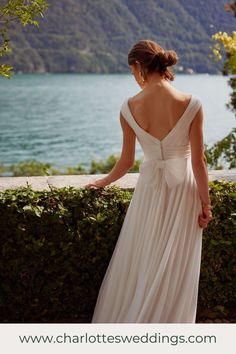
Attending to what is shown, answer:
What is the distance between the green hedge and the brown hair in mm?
1032

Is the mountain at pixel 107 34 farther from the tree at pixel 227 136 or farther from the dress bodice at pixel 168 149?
the dress bodice at pixel 168 149

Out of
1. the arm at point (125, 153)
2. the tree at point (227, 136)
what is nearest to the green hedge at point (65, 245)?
the arm at point (125, 153)

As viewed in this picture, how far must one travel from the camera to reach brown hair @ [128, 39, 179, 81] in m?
3.34

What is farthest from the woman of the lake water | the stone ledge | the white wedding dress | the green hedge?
the lake water

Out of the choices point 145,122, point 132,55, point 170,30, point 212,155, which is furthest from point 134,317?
A: point 170,30

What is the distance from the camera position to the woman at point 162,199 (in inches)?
133

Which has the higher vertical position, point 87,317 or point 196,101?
point 196,101

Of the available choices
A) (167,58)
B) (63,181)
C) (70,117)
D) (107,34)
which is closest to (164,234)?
(167,58)

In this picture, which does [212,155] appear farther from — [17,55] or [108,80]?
[108,80]

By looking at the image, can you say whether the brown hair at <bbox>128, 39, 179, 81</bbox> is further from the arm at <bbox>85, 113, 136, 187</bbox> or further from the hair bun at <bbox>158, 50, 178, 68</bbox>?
the arm at <bbox>85, 113, 136, 187</bbox>

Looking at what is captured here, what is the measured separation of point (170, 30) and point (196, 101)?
Result: 80.5 metres

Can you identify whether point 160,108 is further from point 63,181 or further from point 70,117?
point 70,117

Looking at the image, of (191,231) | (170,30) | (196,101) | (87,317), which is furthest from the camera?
(170,30)

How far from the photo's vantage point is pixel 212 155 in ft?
35.8
